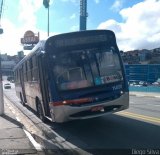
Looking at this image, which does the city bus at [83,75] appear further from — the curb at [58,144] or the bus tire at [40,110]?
the bus tire at [40,110]

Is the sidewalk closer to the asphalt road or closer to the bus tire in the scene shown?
the bus tire

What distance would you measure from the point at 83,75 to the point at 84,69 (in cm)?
20

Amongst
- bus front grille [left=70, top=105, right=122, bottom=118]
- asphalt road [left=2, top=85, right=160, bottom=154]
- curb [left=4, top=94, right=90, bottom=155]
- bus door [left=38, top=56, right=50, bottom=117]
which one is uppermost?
bus door [left=38, top=56, right=50, bottom=117]

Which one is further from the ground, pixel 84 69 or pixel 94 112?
pixel 84 69

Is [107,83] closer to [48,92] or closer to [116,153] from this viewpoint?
[48,92]

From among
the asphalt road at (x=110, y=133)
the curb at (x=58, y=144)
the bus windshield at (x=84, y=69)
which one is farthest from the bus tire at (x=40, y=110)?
the bus windshield at (x=84, y=69)

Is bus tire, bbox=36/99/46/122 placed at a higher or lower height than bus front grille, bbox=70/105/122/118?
lower

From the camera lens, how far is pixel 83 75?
1173cm

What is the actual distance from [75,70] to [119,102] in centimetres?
179

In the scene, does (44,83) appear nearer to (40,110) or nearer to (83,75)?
(83,75)

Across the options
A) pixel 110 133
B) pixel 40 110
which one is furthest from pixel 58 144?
pixel 40 110

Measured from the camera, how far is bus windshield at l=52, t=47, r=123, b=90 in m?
11.7

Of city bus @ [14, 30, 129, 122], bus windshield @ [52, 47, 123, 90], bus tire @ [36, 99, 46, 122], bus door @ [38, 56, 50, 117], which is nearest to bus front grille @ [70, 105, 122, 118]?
city bus @ [14, 30, 129, 122]

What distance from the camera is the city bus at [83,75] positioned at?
11555mm
